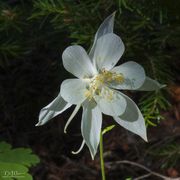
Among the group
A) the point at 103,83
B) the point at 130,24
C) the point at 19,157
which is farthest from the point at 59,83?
the point at 103,83

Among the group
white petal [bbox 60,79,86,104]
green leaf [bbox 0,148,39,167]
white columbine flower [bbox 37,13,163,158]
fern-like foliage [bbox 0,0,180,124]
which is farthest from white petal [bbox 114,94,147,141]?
green leaf [bbox 0,148,39,167]

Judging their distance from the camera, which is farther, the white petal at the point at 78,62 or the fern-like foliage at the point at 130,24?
the fern-like foliage at the point at 130,24

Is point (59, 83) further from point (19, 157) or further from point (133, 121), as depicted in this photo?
point (133, 121)

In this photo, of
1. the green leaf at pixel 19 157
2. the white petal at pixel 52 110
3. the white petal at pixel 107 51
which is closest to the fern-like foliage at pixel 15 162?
the green leaf at pixel 19 157

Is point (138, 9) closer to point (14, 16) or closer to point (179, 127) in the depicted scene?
point (14, 16)

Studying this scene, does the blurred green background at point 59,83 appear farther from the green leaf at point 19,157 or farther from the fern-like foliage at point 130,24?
the green leaf at point 19,157

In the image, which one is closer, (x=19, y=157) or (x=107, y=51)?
(x=107, y=51)
